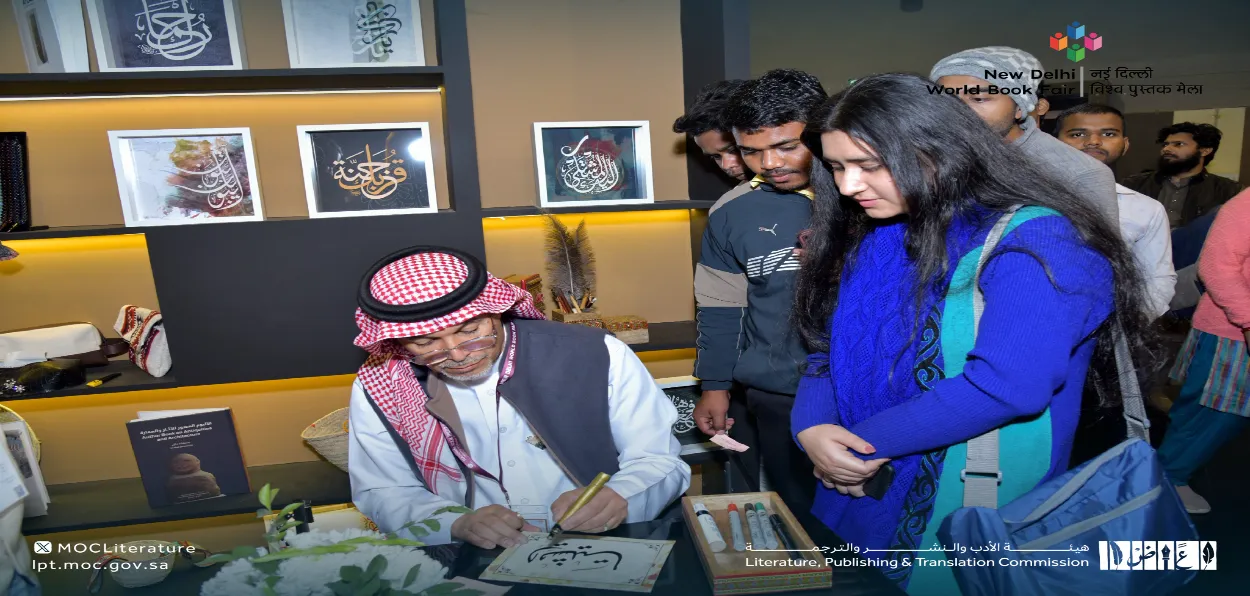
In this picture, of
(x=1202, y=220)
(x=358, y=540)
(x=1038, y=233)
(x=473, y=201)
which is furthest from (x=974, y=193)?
(x=1202, y=220)

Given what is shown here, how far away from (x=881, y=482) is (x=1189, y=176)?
3.19 meters

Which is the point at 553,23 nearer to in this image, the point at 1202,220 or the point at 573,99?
the point at 573,99

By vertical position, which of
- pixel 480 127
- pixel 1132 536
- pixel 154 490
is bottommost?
pixel 154 490

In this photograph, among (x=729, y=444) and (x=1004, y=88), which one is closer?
(x=1004, y=88)

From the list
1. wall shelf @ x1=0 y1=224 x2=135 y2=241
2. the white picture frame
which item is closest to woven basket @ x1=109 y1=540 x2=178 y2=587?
wall shelf @ x1=0 y1=224 x2=135 y2=241

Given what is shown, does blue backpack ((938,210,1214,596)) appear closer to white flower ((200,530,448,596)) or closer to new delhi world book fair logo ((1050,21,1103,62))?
A: white flower ((200,530,448,596))

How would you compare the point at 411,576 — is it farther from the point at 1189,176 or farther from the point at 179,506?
the point at 1189,176

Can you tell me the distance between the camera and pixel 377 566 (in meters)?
0.82

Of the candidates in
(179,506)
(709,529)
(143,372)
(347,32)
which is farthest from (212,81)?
(709,529)

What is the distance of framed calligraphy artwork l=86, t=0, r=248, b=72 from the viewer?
191cm

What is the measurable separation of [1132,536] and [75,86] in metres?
2.98

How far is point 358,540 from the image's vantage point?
867 millimetres

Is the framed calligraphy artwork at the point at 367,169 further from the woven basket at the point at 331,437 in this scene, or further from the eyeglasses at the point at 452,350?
the eyeglasses at the point at 452,350

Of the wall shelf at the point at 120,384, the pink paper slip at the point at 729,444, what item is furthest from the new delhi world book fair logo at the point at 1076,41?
the wall shelf at the point at 120,384
